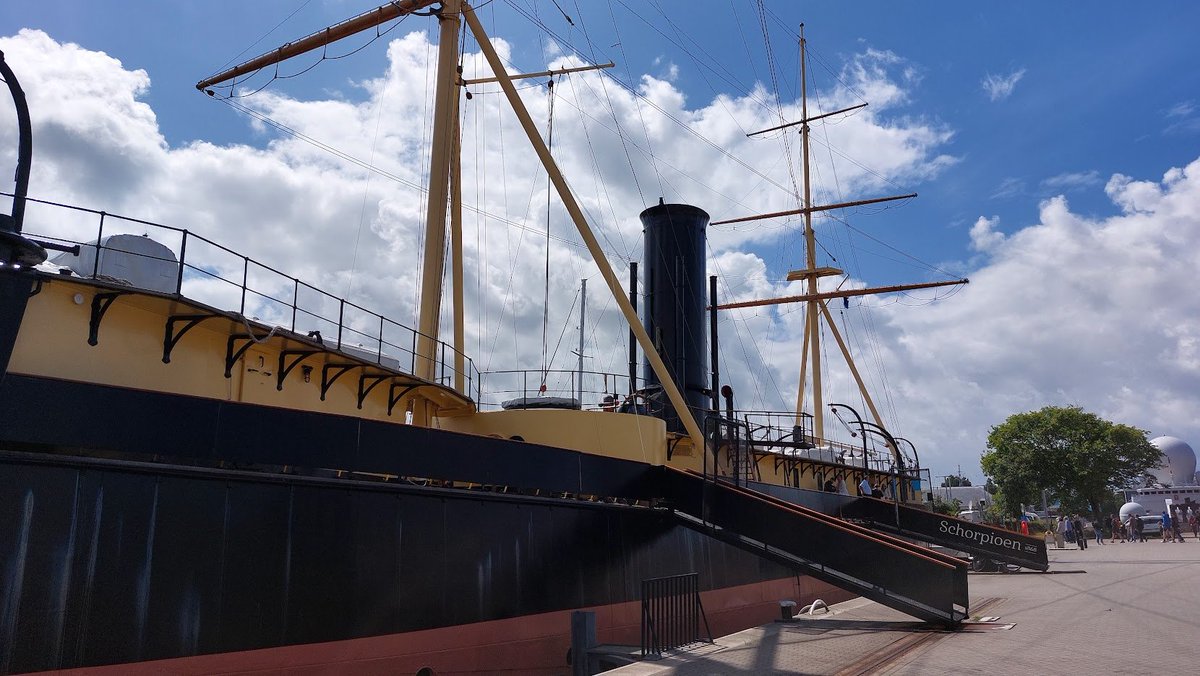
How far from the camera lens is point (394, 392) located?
A: 39.2 ft

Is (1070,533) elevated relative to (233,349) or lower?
lower

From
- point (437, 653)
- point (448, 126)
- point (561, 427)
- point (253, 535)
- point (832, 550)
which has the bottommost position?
point (437, 653)

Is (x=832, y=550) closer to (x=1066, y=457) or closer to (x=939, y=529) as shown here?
(x=939, y=529)

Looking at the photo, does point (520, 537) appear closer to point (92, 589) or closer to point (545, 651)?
point (545, 651)

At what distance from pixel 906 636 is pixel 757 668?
3290mm

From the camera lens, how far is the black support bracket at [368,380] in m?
11.0

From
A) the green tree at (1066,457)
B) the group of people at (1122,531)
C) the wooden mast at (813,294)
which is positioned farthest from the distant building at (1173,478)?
the wooden mast at (813,294)

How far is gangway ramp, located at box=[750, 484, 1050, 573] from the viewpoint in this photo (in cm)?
2131

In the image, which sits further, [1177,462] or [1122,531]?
[1177,462]

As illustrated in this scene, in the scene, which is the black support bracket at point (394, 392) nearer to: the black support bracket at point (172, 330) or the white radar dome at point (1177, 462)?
the black support bracket at point (172, 330)

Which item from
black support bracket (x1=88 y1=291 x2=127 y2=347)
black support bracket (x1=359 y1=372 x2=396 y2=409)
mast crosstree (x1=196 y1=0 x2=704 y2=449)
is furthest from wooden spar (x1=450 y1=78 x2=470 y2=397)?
black support bracket (x1=88 y1=291 x2=127 y2=347)

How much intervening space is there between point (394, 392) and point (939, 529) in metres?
15.7

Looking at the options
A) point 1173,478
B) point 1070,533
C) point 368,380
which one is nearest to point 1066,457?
point 1070,533

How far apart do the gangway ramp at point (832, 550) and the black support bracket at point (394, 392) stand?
487 centimetres
